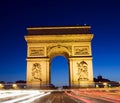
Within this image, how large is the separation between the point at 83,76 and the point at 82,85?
1.34 m

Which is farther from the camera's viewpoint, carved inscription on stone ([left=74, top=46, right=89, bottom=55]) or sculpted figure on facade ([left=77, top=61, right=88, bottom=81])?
carved inscription on stone ([left=74, top=46, right=89, bottom=55])

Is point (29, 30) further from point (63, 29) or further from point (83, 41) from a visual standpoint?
point (83, 41)

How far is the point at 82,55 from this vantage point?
43.0m

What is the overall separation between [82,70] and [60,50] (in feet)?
15.7

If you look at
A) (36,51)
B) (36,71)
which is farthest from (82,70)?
(36,51)

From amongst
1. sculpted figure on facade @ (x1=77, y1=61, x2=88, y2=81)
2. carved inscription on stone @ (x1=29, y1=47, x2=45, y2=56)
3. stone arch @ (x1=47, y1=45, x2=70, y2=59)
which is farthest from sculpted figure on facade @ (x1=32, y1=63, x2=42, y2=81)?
sculpted figure on facade @ (x1=77, y1=61, x2=88, y2=81)

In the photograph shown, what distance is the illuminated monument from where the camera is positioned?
4241 cm

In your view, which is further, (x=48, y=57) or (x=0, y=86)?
(x=0, y=86)

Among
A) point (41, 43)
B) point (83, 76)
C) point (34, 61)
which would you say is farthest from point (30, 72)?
point (83, 76)

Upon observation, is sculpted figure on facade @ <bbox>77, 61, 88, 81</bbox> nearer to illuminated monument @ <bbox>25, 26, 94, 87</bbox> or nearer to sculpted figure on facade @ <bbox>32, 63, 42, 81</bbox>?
illuminated monument @ <bbox>25, 26, 94, 87</bbox>

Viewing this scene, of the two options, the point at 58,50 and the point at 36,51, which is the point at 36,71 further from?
the point at 58,50

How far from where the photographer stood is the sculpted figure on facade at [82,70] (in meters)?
42.2

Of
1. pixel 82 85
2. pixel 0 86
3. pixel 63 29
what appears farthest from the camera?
pixel 0 86

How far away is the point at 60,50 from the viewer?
4469 cm
